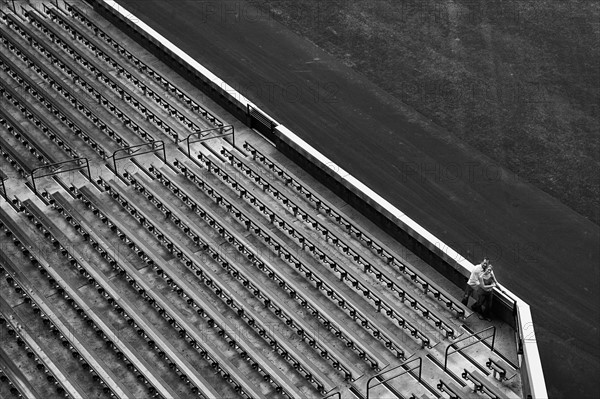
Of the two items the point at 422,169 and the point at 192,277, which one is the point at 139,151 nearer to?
the point at 192,277

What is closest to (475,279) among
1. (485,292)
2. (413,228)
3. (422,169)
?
(485,292)

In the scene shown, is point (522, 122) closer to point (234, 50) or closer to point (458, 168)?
point (458, 168)

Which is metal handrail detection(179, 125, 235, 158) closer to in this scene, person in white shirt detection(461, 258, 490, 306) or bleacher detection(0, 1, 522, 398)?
bleacher detection(0, 1, 522, 398)

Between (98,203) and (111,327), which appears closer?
(111,327)

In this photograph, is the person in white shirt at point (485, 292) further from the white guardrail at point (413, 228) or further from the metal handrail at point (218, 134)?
the metal handrail at point (218, 134)

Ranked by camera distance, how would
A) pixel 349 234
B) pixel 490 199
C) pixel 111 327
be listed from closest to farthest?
1. pixel 111 327
2. pixel 349 234
3. pixel 490 199

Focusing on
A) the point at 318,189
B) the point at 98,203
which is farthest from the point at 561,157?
the point at 98,203

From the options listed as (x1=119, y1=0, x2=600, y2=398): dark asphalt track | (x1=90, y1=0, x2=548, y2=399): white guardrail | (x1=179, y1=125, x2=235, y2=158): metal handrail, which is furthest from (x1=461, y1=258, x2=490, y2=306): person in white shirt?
(x1=179, y1=125, x2=235, y2=158): metal handrail
